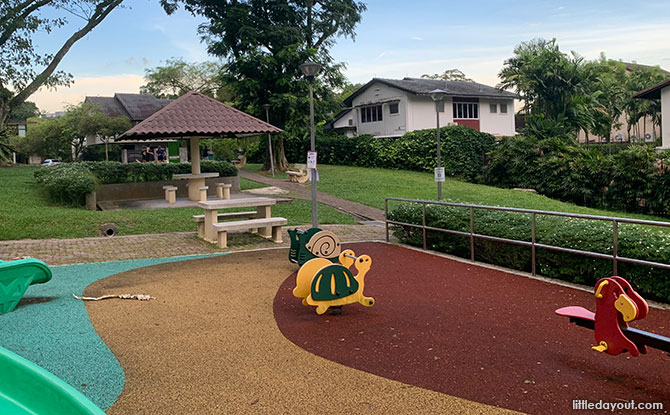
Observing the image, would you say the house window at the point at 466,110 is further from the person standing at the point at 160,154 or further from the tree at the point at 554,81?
the person standing at the point at 160,154

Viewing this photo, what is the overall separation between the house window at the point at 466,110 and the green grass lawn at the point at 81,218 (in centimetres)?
2458

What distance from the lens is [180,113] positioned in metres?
15.0

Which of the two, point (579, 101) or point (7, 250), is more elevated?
point (579, 101)

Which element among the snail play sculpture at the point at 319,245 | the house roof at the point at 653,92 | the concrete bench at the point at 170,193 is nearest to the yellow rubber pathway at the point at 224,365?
the snail play sculpture at the point at 319,245

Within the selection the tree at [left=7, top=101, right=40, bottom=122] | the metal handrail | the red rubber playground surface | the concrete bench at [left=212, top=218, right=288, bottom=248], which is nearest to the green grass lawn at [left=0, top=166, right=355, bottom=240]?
the concrete bench at [left=212, top=218, right=288, bottom=248]

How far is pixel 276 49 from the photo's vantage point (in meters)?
30.1

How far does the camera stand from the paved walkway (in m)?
17.4

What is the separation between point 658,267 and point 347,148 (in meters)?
30.6

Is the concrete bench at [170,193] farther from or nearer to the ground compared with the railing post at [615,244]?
farther from the ground

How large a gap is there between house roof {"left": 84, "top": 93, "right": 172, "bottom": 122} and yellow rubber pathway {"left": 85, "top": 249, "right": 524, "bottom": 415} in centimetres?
4097

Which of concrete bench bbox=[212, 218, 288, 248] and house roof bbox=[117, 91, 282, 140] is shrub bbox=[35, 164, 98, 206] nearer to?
house roof bbox=[117, 91, 282, 140]

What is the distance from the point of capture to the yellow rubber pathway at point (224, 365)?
13.4 feet

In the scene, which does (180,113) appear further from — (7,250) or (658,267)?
(658,267)

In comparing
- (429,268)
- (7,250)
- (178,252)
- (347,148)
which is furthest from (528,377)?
(347,148)
